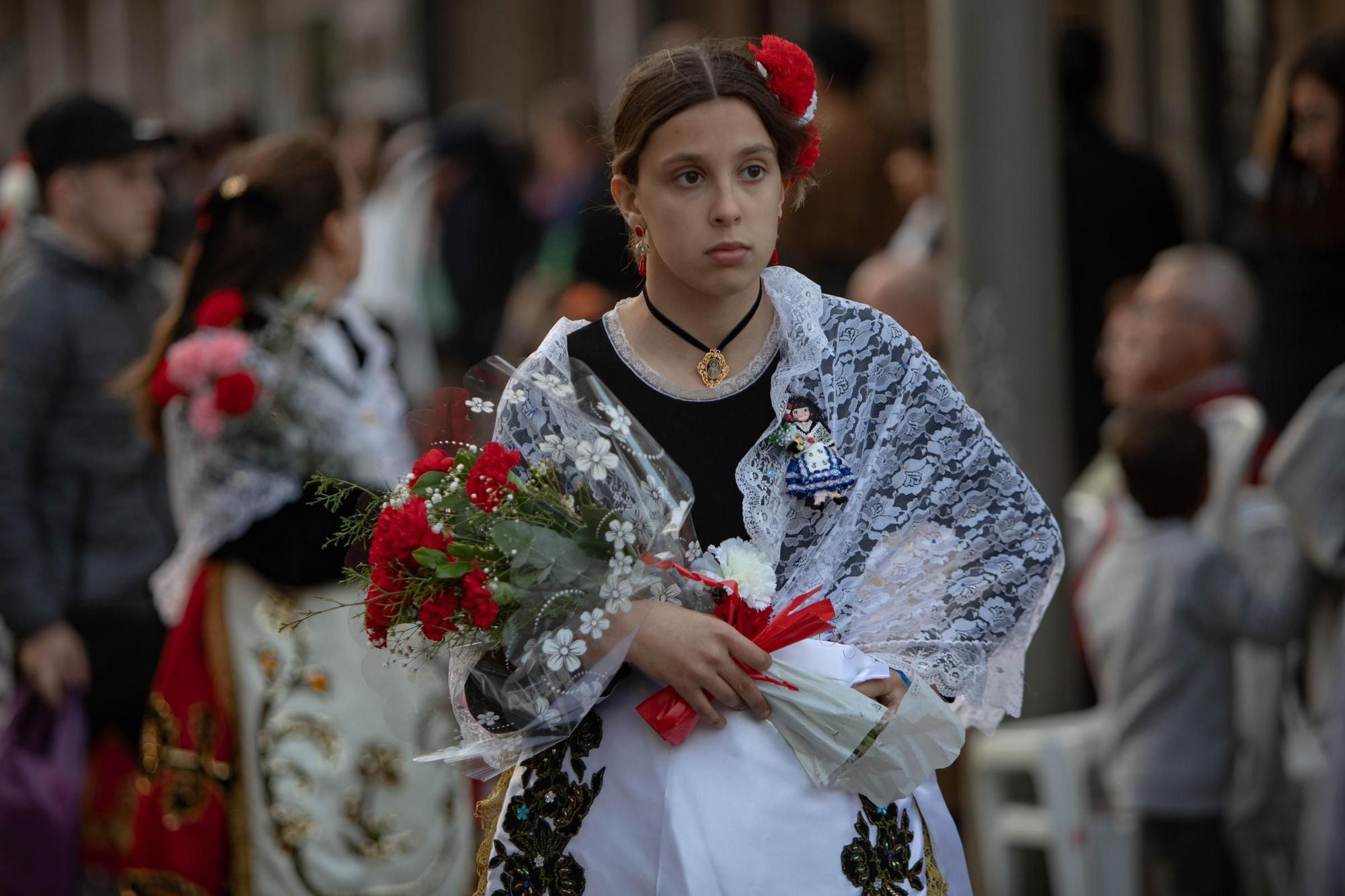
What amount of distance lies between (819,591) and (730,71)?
817 millimetres

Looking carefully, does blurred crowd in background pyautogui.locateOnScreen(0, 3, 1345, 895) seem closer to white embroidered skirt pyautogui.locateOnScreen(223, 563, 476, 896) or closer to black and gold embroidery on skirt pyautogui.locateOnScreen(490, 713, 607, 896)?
white embroidered skirt pyautogui.locateOnScreen(223, 563, 476, 896)

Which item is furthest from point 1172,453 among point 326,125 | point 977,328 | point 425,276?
point 326,125

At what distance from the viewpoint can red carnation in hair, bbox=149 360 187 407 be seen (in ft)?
16.3

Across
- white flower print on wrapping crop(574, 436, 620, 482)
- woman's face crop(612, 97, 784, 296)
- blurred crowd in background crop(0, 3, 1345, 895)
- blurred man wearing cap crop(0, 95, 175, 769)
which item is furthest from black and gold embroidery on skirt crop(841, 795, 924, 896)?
blurred man wearing cap crop(0, 95, 175, 769)

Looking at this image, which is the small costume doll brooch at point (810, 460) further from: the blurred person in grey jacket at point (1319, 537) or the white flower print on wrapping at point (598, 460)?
the blurred person in grey jacket at point (1319, 537)

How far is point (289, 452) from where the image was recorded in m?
4.99

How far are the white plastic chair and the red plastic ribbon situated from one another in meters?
2.89

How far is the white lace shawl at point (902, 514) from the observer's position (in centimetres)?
317

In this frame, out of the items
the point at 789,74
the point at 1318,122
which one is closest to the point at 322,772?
the point at 789,74

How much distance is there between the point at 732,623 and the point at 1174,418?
3111 mm

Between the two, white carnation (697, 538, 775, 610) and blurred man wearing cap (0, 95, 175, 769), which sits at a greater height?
white carnation (697, 538, 775, 610)

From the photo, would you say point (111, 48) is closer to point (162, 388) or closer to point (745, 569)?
point (162, 388)

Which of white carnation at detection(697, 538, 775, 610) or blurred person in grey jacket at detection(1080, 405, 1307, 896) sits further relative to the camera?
blurred person in grey jacket at detection(1080, 405, 1307, 896)

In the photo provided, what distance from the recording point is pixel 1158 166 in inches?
305
